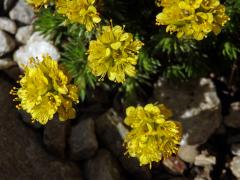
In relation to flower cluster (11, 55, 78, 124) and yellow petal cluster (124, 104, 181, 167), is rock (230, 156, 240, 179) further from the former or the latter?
flower cluster (11, 55, 78, 124)

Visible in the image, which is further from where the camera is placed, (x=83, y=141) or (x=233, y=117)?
(x=233, y=117)

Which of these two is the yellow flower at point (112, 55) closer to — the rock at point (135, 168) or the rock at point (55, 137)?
the rock at point (55, 137)

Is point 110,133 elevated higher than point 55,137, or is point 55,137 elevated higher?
point 55,137

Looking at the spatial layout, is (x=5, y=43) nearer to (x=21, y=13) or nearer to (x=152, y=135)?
(x=21, y=13)

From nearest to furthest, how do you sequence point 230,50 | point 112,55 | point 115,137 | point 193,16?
point 193,16 → point 112,55 → point 230,50 → point 115,137

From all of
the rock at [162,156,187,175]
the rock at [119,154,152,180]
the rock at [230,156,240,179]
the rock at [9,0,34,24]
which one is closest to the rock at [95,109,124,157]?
the rock at [119,154,152,180]

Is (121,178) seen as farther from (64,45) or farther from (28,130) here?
Result: (64,45)

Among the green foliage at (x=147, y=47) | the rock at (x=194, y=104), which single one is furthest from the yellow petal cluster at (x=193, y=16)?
the rock at (x=194, y=104)

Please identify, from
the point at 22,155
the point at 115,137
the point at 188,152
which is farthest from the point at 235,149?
the point at 22,155
